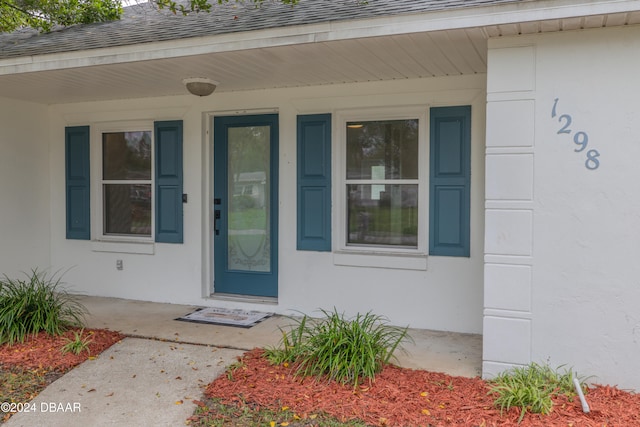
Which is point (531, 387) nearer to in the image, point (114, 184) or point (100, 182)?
point (114, 184)

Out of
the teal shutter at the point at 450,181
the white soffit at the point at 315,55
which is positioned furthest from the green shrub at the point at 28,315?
the teal shutter at the point at 450,181

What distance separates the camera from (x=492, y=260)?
3713mm

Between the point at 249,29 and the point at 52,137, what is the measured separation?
4.01m

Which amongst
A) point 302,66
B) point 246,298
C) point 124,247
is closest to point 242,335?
point 246,298

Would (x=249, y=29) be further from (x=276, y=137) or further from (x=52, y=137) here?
(x=52, y=137)

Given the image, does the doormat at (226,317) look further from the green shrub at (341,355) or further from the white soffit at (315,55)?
the white soffit at (315,55)

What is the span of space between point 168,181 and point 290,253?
1.73m

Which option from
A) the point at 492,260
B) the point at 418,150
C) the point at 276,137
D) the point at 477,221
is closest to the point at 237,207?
the point at 276,137

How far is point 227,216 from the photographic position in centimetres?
600

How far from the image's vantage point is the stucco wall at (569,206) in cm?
341

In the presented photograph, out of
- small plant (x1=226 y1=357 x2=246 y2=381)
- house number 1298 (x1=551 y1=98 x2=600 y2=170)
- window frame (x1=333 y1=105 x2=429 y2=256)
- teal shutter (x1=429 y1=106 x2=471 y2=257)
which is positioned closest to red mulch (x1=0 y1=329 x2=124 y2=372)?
small plant (x1=226 y1=357 x2=246 y2=381)

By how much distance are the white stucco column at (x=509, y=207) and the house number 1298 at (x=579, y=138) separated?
0.16 metres

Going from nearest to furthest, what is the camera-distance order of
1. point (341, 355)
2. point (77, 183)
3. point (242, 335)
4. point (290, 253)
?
1. point (341, 355)
2. point (242, 335)
3. point (290, 253)
4. point (77, 183)

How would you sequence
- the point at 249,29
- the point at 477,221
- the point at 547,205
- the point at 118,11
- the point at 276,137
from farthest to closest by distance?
1. the point at 118,11
2. the point at 276,137
3. the point at 477,221
4. the point at 249,29
5. the point at 547,205
